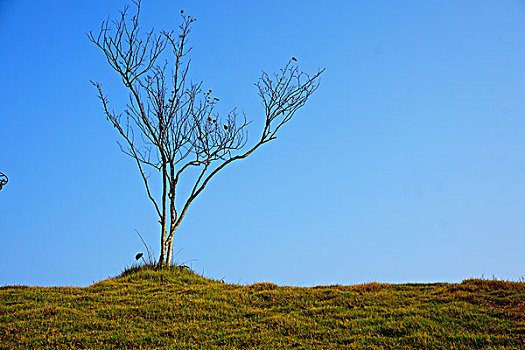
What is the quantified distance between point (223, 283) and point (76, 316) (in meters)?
4.92

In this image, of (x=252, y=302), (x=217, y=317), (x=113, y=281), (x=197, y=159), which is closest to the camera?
(x=217, y=317)

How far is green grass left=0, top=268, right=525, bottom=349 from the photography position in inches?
348

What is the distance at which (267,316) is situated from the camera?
1045 cm

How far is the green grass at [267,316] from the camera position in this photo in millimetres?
8844

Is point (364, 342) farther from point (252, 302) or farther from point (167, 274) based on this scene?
point (167, 274)

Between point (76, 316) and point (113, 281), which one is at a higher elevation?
point (113, 281)

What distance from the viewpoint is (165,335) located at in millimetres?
9398

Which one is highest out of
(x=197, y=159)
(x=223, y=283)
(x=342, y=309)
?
(x=197, y=159)

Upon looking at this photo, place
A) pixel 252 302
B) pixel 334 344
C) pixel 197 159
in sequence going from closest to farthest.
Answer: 1. pixel 334 344
2. pixel 252 302
3. pixel 197 159

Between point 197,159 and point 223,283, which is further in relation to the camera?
point 197,159

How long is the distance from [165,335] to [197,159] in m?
8.49

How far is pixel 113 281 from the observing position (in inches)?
570

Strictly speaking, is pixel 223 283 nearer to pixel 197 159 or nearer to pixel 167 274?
pixel 167 274

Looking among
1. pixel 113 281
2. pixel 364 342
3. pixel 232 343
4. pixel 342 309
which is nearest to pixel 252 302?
pixel 342 309
